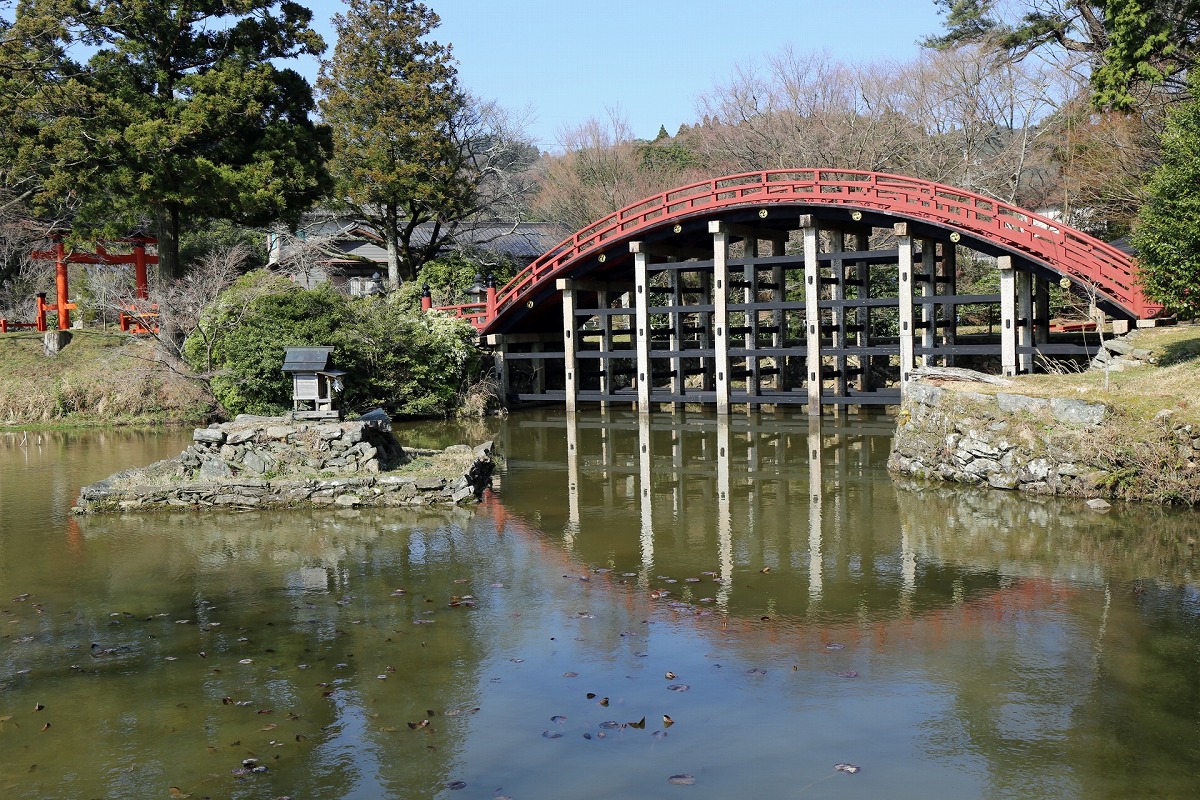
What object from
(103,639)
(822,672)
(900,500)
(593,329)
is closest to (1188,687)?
(822,672)

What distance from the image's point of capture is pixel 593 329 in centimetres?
3400

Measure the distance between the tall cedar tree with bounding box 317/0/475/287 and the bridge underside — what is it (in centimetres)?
685

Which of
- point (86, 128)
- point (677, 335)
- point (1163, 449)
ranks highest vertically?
point (86, 128)

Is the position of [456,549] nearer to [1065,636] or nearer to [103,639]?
[103,639]

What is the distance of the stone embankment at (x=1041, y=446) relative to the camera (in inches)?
577

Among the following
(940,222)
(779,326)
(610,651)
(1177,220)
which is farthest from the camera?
(779,326)

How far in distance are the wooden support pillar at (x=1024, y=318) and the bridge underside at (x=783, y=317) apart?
3 centimetres

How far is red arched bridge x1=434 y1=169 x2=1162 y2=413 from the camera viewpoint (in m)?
23.8

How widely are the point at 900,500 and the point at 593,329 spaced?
1860 centimetres

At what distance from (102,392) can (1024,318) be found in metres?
26.0

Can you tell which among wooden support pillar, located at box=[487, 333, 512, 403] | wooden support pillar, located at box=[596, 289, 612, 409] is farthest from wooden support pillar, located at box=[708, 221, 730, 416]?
wooden support pillar, located at box=[487, 333, 512, 403]

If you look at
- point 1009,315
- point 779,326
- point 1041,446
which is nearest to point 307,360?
point 1041,446

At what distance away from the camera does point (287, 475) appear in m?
17.3

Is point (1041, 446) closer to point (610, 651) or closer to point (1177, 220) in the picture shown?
point (1177, 220)
